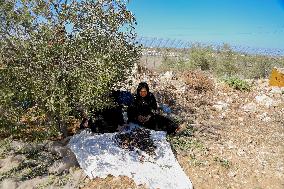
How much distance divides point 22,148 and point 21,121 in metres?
0.48

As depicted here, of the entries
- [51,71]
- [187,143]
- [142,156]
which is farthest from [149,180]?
[51,71]

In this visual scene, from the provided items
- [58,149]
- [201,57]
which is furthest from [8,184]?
[201,57]

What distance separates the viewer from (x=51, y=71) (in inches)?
238

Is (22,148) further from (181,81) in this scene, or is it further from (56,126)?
(181,81)

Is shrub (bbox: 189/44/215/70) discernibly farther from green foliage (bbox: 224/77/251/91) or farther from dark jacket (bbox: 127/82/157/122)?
dark jacket (bbox: 127/82/157/122)

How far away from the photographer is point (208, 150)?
24.0 feet

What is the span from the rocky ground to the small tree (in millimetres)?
862

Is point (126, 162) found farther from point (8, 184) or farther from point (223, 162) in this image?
point (8, 184)

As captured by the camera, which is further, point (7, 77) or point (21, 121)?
point (21, 121)

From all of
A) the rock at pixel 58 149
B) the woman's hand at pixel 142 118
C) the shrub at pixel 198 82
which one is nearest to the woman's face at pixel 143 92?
the woman's hand at pixel 142 118

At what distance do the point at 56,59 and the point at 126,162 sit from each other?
6.36ft

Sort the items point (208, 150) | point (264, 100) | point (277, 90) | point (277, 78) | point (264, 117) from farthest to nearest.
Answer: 1. point (277, 78)
2. point (277, 90)
3. point (264, 100)
4. point (264, 117)
5. point (208, 150)

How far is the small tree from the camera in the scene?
5840 millimetres

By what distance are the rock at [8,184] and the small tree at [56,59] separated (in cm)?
91
